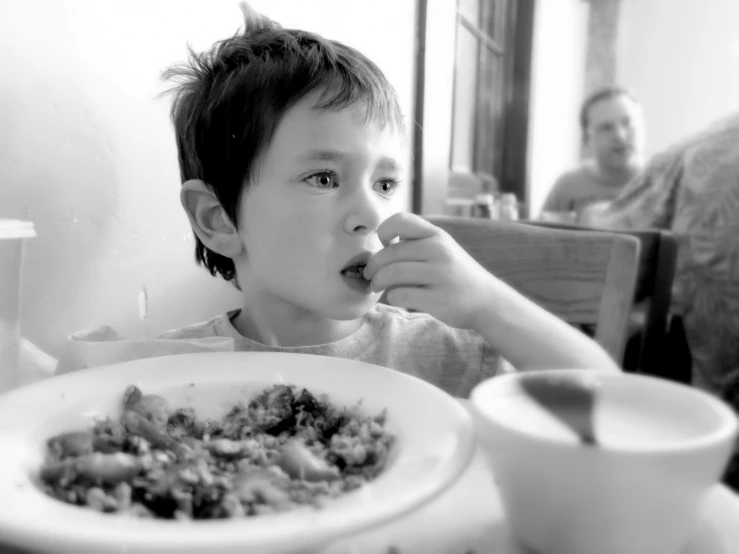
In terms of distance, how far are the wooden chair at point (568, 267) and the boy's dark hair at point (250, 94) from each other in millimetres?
400

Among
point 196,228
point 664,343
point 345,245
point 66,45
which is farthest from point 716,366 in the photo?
point 66,45

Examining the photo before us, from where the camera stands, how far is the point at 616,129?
312 cm

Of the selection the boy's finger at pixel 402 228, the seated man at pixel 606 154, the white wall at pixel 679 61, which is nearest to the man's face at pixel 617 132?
the seated man at pixel 606 154

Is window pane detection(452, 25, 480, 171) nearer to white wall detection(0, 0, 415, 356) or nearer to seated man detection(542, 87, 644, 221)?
seated man detection(542, 87, 644, 221)

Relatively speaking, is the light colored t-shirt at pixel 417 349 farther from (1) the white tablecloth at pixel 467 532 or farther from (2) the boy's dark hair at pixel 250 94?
(1) the white tablecloth at pixel 467 532

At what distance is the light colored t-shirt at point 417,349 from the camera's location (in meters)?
0.86

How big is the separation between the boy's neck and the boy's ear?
0.35 feet

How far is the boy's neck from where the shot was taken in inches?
34.6

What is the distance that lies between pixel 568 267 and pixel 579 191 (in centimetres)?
237

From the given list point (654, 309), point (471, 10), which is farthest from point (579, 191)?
point (654, 309)

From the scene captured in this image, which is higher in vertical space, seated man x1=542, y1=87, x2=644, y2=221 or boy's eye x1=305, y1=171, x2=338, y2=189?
boy's eye x1=305, y1=171, x2=338, y2=189

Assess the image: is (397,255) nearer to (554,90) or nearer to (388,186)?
(388,186)

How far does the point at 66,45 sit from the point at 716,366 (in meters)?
1.27

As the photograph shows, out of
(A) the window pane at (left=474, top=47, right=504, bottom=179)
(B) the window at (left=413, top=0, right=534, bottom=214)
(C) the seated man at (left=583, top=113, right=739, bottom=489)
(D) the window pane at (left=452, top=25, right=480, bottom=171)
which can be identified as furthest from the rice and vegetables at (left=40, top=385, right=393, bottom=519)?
(A) the window pane at (left=474, top=47, right=504, bottom=179)
